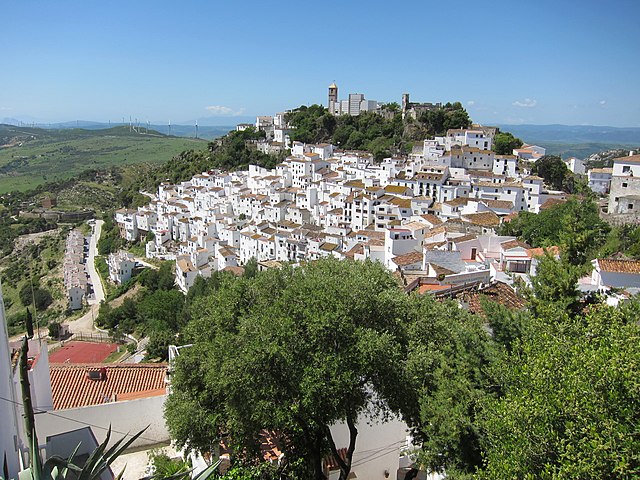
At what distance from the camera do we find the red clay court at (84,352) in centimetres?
2509

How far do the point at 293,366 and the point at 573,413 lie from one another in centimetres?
410

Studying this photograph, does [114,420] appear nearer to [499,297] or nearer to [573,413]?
[573,413]

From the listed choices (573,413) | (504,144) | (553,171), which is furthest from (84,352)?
(504,144)

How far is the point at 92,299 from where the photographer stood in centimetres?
5056

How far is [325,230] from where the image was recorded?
1601 inches

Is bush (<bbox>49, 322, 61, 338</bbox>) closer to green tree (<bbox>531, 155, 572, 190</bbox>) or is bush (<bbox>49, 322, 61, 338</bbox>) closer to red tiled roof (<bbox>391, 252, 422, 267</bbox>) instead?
red tiled roof (<bbox>391, 252, 422, 267</bbox>)

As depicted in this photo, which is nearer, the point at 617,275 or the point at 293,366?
the point at 293,366

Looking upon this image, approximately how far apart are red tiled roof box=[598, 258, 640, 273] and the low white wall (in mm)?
12671

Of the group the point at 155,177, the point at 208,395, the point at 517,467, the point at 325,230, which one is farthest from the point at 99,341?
the point at 155,177

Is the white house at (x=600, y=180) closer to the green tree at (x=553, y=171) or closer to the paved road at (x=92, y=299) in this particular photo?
the green tree at (x=553, y=171)

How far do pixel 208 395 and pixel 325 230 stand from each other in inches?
1263

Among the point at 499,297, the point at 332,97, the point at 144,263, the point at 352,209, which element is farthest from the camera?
the point at 332,97

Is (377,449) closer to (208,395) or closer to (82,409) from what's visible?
(208,395)

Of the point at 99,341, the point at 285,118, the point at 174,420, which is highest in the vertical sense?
the point at 285,118
